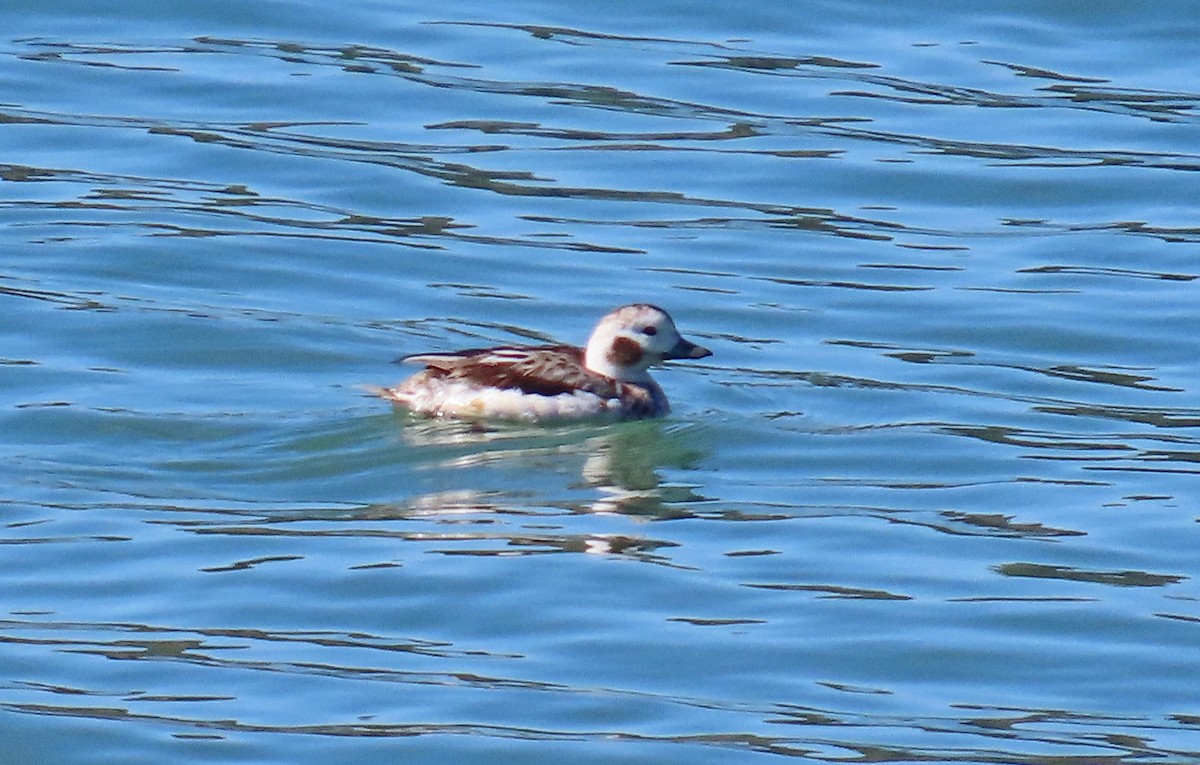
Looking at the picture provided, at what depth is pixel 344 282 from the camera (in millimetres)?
14898

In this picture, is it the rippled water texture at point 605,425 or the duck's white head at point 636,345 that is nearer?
the rippled water texture at point 605,425

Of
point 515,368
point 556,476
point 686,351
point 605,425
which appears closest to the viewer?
point 556,476

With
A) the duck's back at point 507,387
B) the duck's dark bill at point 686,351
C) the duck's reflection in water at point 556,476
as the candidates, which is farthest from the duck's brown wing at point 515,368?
the duck's dark bill at point 686,351

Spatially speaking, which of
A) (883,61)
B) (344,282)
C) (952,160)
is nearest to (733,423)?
(344,282)

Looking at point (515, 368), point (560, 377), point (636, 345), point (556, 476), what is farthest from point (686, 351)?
point (556, 476)

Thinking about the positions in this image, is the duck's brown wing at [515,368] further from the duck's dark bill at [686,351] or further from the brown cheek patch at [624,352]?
the duck's dark bill at [686,351]

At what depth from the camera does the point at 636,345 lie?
12.9 meters

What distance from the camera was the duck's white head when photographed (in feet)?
42.2

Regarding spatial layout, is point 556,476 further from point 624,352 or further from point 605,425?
point 624,352

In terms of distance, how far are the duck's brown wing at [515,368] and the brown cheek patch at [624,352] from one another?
0.28 metres

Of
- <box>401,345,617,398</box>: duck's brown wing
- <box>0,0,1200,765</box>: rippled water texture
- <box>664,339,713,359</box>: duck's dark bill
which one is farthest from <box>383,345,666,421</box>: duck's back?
<box>664,339,713,359</box>: duck's dark bill

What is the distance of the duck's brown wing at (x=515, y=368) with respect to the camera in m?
12.3

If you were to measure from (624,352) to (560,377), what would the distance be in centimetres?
48

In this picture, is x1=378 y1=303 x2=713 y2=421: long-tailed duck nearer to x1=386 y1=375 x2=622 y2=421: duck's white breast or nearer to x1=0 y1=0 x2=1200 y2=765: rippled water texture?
x1=386 y1=375 x2=622 y2=421: duck's white breast
